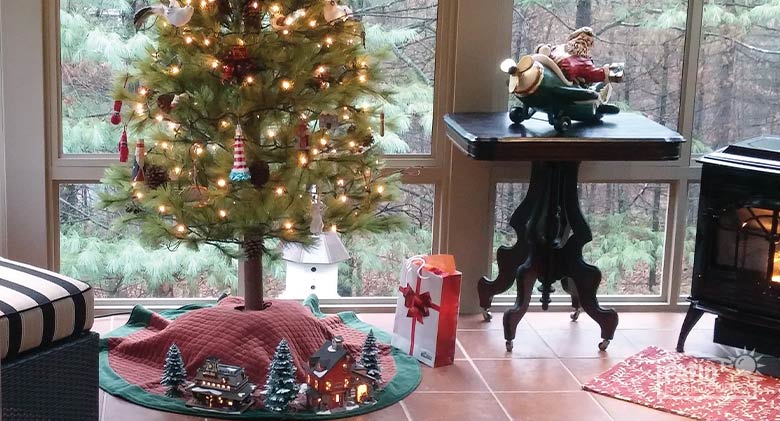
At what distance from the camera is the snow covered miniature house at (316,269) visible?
422 centimetres

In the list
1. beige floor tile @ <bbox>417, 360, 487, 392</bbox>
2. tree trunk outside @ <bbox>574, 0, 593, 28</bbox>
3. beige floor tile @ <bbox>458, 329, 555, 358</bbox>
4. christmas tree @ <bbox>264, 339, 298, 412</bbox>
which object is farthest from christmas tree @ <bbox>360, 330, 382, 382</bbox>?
tree trunk outside @ <bbox>574, 0, 593, 28</bbox>

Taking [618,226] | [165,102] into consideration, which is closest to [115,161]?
[165,102]

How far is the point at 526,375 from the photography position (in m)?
3.77

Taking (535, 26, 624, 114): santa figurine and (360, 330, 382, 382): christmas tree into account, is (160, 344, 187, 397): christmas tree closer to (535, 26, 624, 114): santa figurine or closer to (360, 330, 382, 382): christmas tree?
(360, 330, 382, 382): christmas tree

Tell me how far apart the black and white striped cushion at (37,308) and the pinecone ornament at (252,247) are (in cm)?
78

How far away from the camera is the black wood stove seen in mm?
3750

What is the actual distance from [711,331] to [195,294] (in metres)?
2.16

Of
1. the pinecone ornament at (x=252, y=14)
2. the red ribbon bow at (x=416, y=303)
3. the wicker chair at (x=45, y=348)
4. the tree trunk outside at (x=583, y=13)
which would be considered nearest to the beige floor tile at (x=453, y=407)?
the red ribbon bow at (x=416, y=303)

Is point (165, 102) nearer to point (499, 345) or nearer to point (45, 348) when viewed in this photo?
point (45, 348)

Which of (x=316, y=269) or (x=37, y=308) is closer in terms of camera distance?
(x=37, y=308)

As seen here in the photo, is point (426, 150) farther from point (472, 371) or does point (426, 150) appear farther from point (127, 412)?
point (127, 412)

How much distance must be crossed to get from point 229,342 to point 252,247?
35cm

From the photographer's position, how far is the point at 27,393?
2789 mm

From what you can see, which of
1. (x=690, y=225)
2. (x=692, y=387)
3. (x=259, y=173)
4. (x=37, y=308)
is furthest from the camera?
(x=690, y=225)
